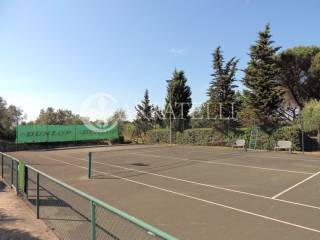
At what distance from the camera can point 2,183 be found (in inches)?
528

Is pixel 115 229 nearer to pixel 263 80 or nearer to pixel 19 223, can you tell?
pixel 19 223

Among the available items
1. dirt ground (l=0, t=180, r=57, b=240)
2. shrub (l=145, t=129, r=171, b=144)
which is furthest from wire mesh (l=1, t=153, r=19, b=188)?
shrub (l=145, t=129, r=171, b=144)

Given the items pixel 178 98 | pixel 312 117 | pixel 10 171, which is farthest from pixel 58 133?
pixel 312 117

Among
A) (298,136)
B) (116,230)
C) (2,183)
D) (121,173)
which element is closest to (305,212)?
(116,230)

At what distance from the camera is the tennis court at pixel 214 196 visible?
7445 millimetres

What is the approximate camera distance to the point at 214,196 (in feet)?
35.1

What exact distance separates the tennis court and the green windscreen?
19.3 m

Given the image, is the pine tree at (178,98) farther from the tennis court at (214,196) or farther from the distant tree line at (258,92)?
the tennis court at (214,196)

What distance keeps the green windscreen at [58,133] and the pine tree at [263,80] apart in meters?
17.2

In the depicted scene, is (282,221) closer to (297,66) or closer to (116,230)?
(116,230)

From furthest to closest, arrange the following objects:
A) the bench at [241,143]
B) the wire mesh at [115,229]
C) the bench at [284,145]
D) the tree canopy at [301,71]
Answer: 1. the tree canopy at [301,71]
2. the bench at [241,143]
3. the bench at [284,145]
4. the wire mesh at [115,229]

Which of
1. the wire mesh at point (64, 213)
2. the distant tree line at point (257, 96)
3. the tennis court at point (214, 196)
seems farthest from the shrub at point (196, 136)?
the wire mesh at point (64, 213)

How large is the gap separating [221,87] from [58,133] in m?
18.8

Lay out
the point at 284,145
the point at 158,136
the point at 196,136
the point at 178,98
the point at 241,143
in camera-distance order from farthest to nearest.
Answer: the point at 178,98, the point at 158,136, the point at 196,136, the point at 241,143, the point at 284,145
